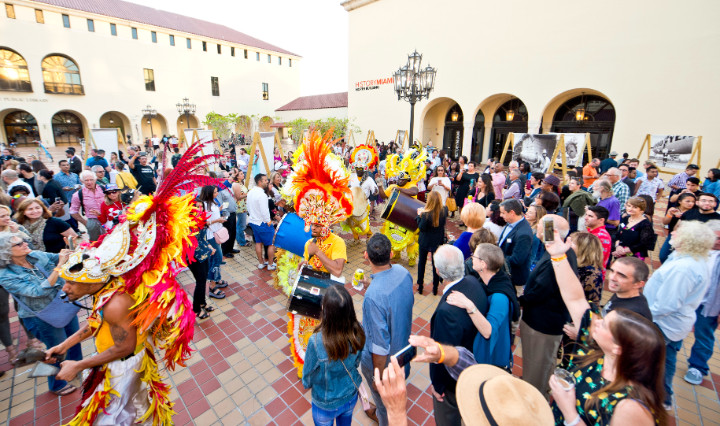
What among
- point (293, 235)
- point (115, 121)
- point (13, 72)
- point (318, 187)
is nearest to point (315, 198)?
point (318, 187)

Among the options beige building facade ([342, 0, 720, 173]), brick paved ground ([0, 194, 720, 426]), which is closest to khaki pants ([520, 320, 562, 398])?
brick paved ground ([0, 194, 720, 426])

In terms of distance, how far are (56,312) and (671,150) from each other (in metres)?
17.4

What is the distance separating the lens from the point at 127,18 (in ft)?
92.7

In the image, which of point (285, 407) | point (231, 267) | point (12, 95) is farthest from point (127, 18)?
point (285, 407)

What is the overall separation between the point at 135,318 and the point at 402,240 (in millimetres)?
4890

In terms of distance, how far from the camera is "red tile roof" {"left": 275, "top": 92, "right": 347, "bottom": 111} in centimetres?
3007

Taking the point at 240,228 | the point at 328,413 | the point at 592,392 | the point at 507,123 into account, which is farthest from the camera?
the point at 507,123

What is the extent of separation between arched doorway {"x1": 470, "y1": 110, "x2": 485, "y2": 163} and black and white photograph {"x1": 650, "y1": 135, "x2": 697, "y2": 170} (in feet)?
28.9

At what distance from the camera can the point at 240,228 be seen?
24.4 feet

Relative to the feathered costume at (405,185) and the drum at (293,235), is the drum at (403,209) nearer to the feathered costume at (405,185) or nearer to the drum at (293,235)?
the feathered costume at (405,185)

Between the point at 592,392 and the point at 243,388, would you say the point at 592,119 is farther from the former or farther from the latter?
the point at 243,388

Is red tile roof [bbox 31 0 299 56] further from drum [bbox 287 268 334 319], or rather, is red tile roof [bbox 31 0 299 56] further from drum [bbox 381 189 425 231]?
drum [bbox 287 268 334 319]

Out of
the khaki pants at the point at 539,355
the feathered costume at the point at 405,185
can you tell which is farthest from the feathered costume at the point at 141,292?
the feathered costume at the point at 405,185

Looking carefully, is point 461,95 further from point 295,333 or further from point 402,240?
point 295,333
